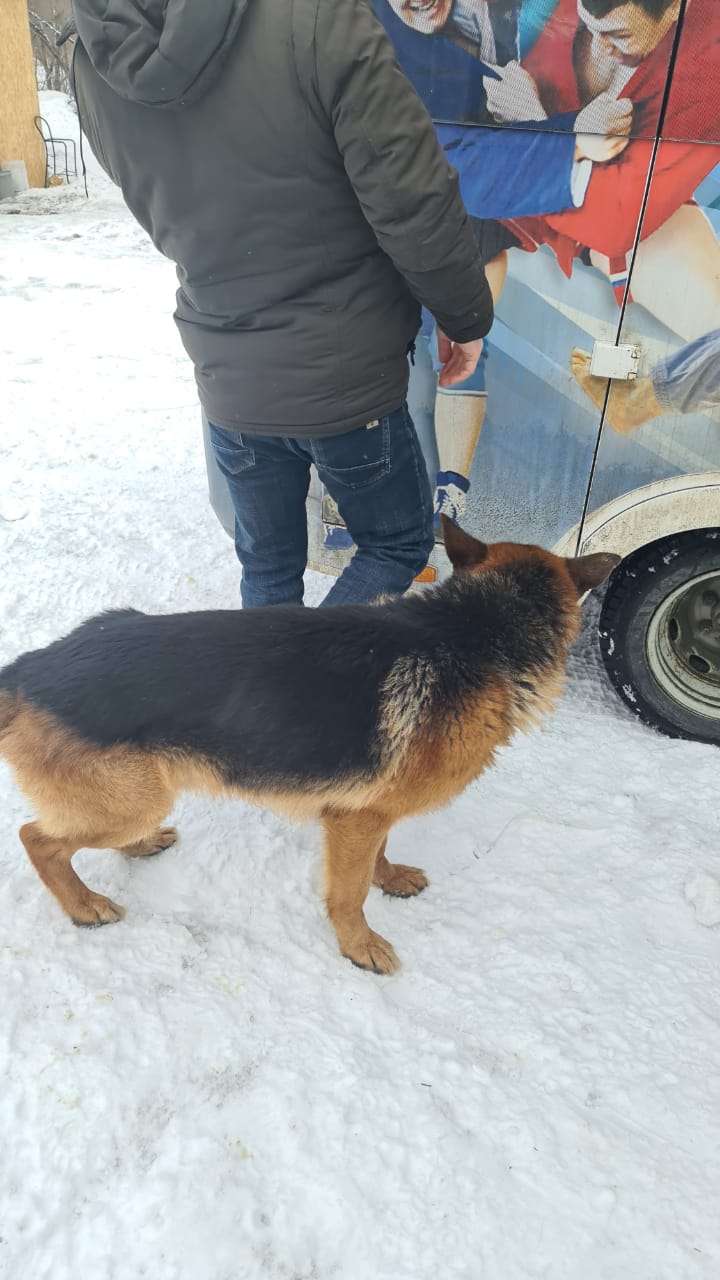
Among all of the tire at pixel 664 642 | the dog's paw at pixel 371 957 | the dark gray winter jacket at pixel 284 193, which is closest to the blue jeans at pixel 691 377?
the tire at pixel 664 642

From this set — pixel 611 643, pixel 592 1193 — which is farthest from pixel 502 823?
pixel 592 1193

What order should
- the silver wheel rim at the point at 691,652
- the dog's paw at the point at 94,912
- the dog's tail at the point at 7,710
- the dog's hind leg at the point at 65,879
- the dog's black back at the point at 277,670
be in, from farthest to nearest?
the silver wheel rim at the point at 691,652
the dog's paw at the point at 94,912
the dog's hind leg at the point at 65,879
the dog's tail at the point at 7,710
the dog's black back at the point at 277,670

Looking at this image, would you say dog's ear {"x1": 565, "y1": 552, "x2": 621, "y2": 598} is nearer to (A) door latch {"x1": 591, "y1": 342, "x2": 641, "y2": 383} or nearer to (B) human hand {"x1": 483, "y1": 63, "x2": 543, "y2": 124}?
(A) door latch {"x1": 591, "y1": 342, "x2": 641, "y2": 383}

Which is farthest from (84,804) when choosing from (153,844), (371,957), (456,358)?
(456,358)

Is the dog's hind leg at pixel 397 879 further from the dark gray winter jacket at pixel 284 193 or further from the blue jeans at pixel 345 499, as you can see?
the dark gray winter jacket at pixel 284 193

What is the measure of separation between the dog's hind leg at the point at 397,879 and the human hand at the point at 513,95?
8.31 feet

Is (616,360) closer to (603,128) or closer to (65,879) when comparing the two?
(603,128)

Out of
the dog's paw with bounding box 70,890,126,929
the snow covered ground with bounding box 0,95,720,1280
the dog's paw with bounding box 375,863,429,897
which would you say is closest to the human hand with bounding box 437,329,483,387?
the snow covered ground with bounding box 0,95,720,1280

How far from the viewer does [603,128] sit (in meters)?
2.64

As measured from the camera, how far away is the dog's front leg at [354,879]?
8.16ft

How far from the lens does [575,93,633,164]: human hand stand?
2609mm

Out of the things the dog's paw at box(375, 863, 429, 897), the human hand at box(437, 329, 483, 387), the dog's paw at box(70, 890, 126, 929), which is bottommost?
the dog's paw at box(375, 863, 429, 897)

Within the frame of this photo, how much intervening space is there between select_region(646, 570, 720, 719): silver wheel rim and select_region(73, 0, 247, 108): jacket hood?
8.54 feet

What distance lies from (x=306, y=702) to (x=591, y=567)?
0.92 meters
